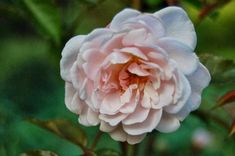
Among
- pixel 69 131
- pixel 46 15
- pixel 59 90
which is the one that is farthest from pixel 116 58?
A: pixel 59 90

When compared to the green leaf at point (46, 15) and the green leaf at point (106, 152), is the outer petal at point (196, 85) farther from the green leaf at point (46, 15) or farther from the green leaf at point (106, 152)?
the green leaf at point (46, 15)

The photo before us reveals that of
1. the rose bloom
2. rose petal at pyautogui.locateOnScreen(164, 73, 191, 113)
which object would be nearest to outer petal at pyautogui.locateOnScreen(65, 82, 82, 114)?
the rose bloom

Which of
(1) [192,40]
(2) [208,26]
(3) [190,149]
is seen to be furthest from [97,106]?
(2) [208,26]

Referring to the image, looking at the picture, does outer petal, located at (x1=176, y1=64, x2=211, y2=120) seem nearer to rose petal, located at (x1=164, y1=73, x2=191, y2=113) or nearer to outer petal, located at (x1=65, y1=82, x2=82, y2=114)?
rose petal, located at (x1=164, y1=73, x2=191, y2=113)

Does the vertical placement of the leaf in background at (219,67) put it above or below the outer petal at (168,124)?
below

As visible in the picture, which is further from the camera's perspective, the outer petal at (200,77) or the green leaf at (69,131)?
the green leaf at (69,131)

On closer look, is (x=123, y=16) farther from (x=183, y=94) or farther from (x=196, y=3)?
(x=196, y=3)

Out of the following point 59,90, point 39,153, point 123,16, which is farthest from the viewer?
point 59,90

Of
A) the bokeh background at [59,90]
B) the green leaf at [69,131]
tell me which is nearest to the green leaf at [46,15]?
the bokeh background at [59,90]
